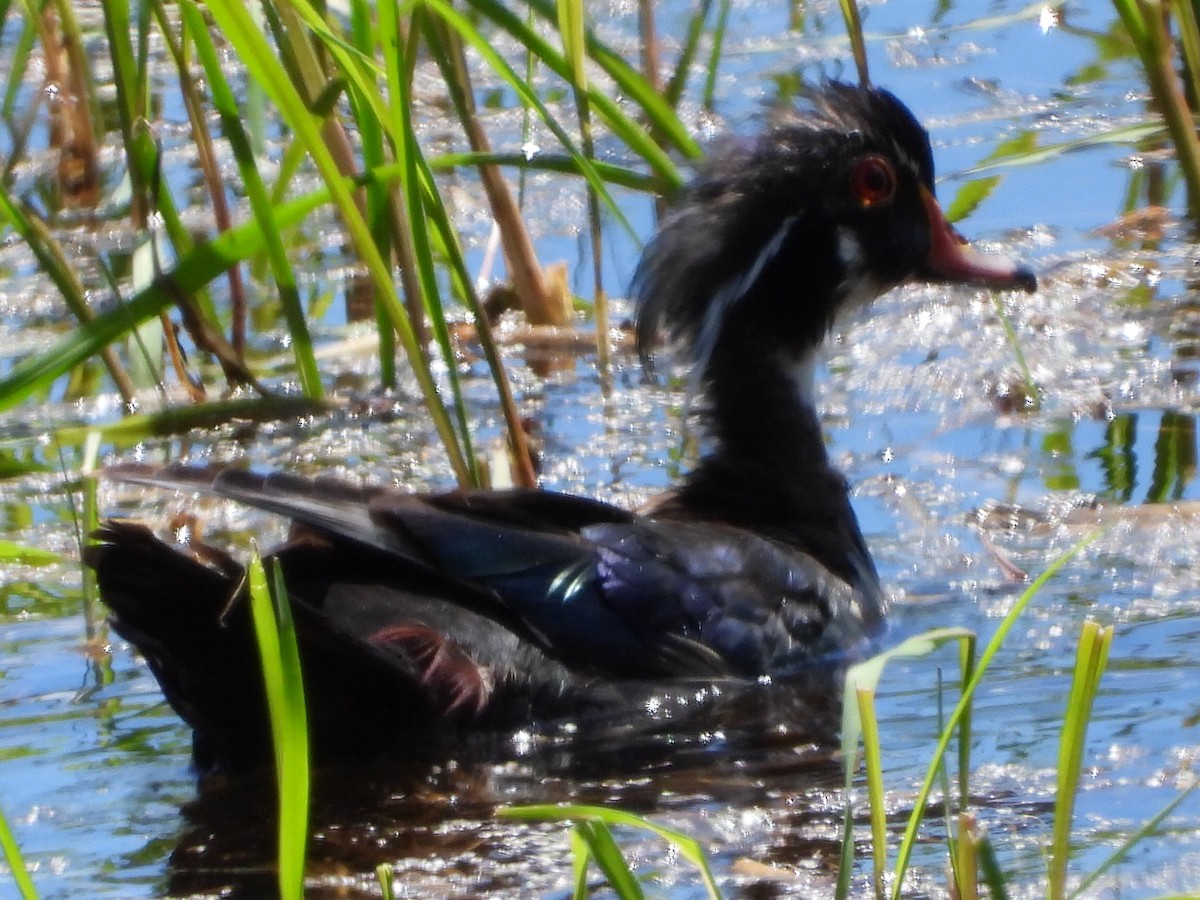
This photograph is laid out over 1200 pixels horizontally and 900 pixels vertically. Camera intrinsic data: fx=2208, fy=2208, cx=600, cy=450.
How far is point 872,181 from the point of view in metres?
6.02

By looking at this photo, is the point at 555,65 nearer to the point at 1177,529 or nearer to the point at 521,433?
the point at 521,433

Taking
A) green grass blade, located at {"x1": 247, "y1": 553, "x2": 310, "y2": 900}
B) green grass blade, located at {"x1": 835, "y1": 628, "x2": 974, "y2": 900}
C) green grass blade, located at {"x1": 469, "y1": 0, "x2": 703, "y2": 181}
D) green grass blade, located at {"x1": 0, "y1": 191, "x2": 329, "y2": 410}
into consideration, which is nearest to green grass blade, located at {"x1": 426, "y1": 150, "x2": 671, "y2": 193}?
green grass blade, located at {"x1": 469, "y1": 0, "x2": 703, "y2": 181}

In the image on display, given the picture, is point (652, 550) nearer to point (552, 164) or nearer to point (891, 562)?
point (552, 164)

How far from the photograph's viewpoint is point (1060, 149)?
7.01m

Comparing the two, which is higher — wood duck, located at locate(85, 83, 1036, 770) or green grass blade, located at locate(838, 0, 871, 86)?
green grass blade, located at locate(838, 0, 871, 86)

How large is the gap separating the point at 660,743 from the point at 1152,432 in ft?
7.24

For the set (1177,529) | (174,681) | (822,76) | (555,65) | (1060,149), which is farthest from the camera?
(1060,149)

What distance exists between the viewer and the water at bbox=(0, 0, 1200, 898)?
406cm

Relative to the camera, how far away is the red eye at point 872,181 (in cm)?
597

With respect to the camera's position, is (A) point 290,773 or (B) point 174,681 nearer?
(A) point 290,773

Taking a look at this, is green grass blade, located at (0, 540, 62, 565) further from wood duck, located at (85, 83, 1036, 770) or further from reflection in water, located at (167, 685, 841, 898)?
reflection in water, located at (167, 685, 841, 898)

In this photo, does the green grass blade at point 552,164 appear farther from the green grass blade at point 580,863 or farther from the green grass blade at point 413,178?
the green grass blade at point 580,863

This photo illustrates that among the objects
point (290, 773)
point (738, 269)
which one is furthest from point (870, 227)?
point (290, 773)

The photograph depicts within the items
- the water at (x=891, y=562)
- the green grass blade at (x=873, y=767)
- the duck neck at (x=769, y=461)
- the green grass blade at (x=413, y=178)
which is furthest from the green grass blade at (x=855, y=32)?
the green grass blade at (x=873, y=767)
